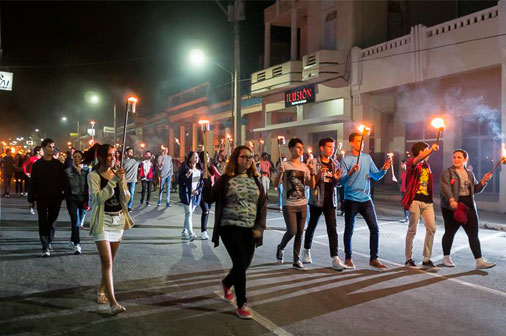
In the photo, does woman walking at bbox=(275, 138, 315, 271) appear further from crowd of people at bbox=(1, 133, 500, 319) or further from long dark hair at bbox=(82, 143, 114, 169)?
long dark hair at bbox=(82, 143, 114, 169)

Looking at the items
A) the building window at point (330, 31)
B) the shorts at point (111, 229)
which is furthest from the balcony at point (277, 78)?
the shorts at point (111, 229)

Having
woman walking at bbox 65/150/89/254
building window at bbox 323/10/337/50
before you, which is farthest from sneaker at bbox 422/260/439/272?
building window at bbox 323/10/337/50

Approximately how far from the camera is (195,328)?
13.6 ft

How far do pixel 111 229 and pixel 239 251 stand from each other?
1430mm

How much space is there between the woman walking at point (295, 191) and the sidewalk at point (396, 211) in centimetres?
681

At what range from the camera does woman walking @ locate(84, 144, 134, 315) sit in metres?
4.59

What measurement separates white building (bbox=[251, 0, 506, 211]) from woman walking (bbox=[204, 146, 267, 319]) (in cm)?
1200

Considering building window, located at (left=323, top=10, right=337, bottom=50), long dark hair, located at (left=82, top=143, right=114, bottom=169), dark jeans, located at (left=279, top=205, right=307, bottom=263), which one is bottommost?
dark jeans, located at (left=279, top=205, right=307, bottom=263)

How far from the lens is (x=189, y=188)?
347 inches

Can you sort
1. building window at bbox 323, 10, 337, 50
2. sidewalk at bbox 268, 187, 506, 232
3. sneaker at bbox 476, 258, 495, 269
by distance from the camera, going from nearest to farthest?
sneaker at bbox 476, 258, 495, 269 < sidewalk at bbox 268, 187, 506, 232 < building window at bbox 323, 10, 337, 50

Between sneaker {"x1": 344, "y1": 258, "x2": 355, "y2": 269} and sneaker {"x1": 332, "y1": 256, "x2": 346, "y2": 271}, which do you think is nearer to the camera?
sneaker {"x1": 332, "y1": 256, "x2": 346, "y2": 271}

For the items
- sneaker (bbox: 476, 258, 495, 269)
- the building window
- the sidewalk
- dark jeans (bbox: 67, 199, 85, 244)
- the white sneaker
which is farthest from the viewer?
the building window

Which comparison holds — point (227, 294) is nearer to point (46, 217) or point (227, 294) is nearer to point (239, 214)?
point (239, 214)

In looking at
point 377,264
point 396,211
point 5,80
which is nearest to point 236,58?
point 396,211
